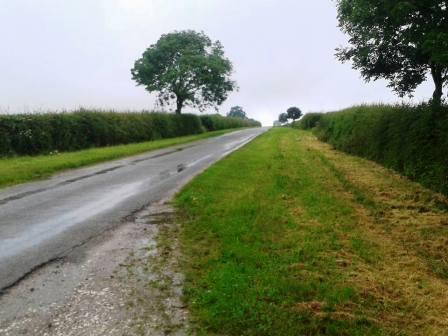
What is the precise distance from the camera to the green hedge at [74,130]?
848 inches

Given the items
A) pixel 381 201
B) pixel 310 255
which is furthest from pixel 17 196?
pixel 381 201

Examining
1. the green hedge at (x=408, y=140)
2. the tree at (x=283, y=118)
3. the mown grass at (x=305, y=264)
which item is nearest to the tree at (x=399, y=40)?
the green hedge at (x=408, y=140)

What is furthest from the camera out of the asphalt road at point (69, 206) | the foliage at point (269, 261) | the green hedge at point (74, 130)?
the green hedge at point (74, 130)

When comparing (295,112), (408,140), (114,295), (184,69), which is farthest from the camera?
(295,112)

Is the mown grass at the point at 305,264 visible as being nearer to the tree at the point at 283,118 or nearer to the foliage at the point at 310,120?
the foliage at the point at 310,120

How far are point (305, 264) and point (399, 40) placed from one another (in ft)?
34.6

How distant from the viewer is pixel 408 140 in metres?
13.5

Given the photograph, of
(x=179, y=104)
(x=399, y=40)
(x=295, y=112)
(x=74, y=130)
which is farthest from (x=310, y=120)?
(x=295, y=112)

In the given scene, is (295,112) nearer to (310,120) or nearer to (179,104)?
(310,120)

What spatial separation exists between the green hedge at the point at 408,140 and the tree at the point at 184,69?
2814cm

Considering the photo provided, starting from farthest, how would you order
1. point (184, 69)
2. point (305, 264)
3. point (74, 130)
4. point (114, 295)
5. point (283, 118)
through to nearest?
point (283, 118) < point (184, 69) < point (74, 130) < point (305, 264) < point (114, 295)

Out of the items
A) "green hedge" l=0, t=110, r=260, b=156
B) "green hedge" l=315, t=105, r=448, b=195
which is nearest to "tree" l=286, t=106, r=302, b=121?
"green hedge" l=0, t=110, r=260, b=156

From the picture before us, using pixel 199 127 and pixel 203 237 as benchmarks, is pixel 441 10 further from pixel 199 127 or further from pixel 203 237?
pixel 199 127

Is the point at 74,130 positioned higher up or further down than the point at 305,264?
higher up
